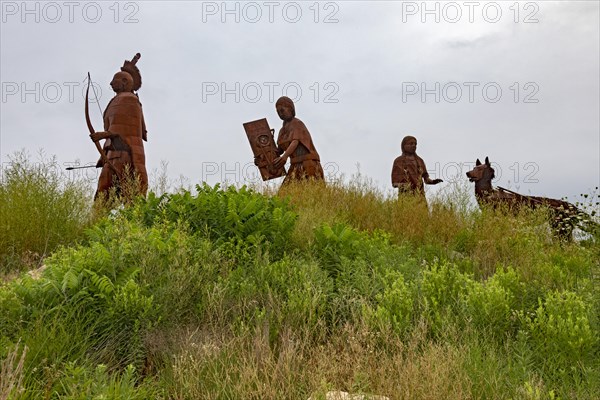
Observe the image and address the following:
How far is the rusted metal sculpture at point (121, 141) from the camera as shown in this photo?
9.49 metres

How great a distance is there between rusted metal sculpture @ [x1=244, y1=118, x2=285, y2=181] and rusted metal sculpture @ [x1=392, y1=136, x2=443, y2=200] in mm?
2634

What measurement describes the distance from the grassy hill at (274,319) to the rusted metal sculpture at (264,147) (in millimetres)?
4600

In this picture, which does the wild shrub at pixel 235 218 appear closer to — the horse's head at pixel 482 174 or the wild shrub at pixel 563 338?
the wild shrub at pixel 563 338

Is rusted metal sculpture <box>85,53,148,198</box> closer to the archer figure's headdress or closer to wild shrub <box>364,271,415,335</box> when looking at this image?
the archer figure's headdress

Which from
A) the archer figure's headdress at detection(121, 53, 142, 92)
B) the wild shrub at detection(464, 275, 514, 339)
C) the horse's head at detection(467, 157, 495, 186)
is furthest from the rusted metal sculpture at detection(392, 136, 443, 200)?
the wild shrub at detection(464, 275, 514, 339)

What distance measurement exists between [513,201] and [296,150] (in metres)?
4.64

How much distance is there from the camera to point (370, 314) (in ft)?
13.0

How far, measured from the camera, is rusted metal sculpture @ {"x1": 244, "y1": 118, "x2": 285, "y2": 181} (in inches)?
446

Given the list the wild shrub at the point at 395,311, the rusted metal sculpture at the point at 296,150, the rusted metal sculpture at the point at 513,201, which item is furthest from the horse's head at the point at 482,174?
the wild shrub at the point at 395,311

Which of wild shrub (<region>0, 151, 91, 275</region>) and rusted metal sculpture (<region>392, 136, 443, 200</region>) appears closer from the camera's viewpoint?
wild shrub (<region>0, 151, 91, 275</region>)

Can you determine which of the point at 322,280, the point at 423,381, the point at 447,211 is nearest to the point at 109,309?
the point at 322,280

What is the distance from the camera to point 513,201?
1108 cm

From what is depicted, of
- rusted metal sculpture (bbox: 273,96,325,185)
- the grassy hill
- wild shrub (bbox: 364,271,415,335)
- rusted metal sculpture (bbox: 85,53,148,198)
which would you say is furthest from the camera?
rusted metal sculpture (bbox: 273,96,325,185)

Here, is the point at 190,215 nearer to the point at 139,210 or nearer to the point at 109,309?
the point at 139,210
